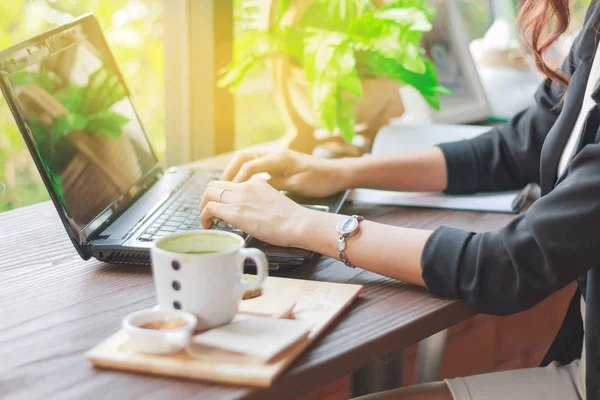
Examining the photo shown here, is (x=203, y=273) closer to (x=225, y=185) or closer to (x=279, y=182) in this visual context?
(x=225, y=185)

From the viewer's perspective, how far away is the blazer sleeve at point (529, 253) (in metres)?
0.81

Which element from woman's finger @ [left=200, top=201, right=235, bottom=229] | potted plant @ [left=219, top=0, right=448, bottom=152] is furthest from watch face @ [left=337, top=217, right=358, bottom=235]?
potted plant @ [left=219, top=0, right=448, bottom=152]

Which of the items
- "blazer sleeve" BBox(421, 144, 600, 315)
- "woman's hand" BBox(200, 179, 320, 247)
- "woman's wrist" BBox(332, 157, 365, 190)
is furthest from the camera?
"woman's wrist" BBox(332, 157, 365, 190)

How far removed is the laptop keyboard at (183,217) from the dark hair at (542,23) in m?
0.55

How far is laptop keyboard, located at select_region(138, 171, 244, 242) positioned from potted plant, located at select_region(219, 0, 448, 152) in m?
0.30

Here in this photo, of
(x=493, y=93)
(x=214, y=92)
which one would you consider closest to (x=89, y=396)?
(x=214, y=92)

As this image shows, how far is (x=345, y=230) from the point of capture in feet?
2.96

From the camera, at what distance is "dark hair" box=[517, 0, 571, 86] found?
3.59 ft

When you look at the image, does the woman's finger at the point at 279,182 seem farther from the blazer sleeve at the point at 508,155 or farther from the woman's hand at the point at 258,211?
the blazer sleeve at the point at 508,155

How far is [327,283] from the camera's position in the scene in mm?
865

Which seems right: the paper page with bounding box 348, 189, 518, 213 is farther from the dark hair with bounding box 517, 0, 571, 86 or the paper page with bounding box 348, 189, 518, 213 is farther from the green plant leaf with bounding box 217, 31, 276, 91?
the green plant leaf with bounding box 217, 31, 276, 91

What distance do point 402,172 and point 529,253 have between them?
0.43 metres

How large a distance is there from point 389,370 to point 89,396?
0.58m

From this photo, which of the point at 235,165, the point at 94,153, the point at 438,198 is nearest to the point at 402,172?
the point at 438,198
